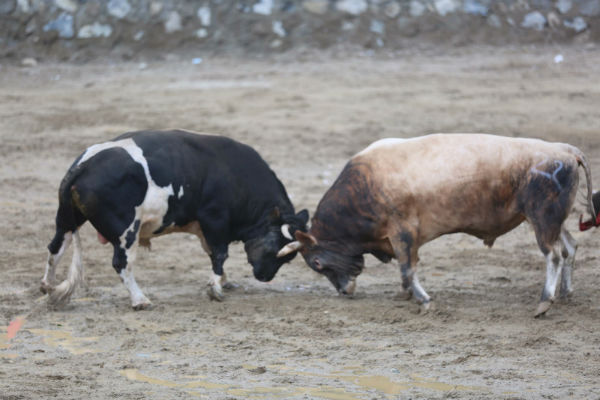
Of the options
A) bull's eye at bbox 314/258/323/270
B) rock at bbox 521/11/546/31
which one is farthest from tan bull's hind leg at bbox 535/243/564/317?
rock at bbox 521/11/546/31

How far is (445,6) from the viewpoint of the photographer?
17.5m

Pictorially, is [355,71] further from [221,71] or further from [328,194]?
[328,194]

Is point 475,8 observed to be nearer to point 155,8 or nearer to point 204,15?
point 204,15

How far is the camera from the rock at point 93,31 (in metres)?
17.3

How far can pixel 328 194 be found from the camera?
26.0 ft

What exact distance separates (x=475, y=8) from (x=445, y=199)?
11.0 meters

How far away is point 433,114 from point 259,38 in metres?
4.67

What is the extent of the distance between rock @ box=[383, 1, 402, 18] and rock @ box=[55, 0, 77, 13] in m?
5.79

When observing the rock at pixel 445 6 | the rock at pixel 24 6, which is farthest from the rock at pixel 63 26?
the rock at pixel 445 6

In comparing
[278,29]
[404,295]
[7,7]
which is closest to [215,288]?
[404,295]

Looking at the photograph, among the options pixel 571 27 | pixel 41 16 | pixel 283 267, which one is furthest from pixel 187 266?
pixel 571 27

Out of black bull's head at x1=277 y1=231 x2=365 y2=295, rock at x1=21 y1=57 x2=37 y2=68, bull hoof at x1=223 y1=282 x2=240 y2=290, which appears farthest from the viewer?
rock at x1=21 y1=57 x2=37 y2=68

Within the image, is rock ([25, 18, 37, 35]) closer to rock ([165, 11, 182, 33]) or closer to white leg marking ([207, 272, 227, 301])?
rock ([165, 11, 182, 33])

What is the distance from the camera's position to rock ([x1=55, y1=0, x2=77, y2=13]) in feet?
57.2
